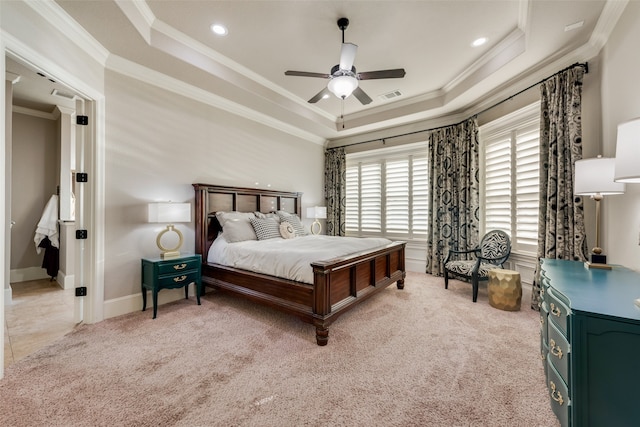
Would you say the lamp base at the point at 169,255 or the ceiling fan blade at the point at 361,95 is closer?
the ceiling fan blade at the point at 361,95

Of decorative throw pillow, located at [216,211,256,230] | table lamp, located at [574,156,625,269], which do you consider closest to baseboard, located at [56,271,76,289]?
decorative throw pillow, located at [216,211,256,230]

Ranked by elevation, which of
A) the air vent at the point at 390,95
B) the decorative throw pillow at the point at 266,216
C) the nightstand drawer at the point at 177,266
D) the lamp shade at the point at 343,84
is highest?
the air vent at the point at 390,95

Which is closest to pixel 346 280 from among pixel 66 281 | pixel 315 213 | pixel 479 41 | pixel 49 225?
pixel 315 213

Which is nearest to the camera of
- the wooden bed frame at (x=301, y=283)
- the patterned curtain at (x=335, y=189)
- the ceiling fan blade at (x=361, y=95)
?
the wooden bed frame at (x=301, y=283)

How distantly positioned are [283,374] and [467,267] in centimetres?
306

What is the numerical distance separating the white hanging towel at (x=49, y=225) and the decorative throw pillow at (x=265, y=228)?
11.4 ft

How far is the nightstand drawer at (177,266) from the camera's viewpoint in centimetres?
306

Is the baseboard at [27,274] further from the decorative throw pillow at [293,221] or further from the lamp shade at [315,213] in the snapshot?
the lamp shade at [315,213]

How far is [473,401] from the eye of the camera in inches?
66.6

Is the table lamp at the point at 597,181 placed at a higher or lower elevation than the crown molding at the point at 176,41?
lower

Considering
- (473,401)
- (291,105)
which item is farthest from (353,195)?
(473,401)

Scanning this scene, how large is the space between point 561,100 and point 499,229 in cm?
191

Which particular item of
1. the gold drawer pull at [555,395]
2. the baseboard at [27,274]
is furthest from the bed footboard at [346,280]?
the baseboard at [27,274]

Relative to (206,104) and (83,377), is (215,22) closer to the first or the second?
(206,104)
